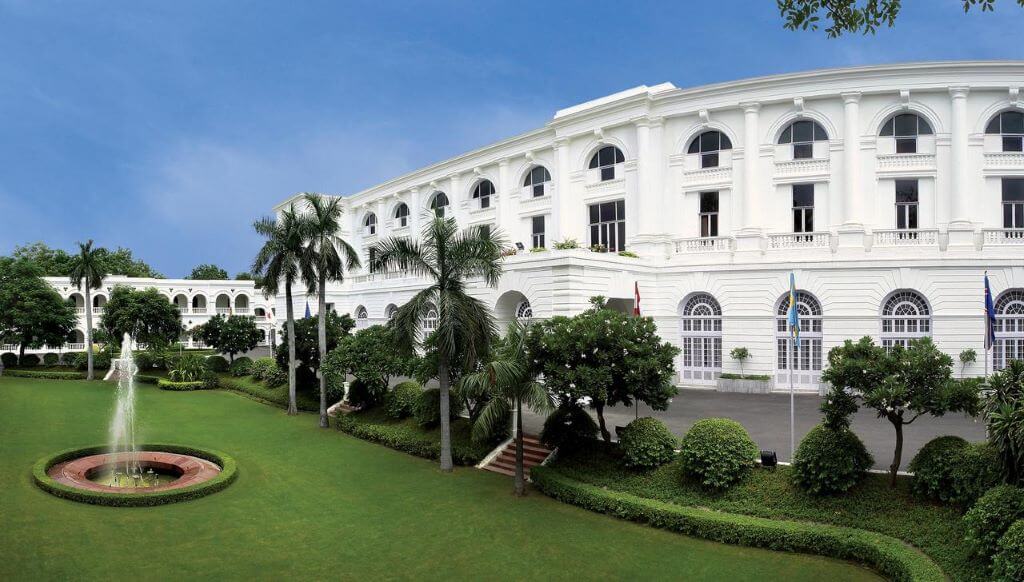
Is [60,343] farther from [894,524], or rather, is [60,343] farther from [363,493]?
[894,524]

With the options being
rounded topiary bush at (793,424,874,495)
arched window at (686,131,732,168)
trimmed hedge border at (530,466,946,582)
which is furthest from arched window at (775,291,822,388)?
trimmed hedge border at (530,466,946,582)

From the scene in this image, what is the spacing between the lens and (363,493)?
1691 centimetres

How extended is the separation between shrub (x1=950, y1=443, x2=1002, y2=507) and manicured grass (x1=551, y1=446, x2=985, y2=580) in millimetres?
464

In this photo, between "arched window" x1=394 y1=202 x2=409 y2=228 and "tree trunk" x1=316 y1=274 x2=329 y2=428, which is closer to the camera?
"tree trunk" x1=316 y1=274 x2=329 y2=428

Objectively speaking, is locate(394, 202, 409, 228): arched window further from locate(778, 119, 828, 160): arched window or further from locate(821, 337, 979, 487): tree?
locate(821, 337, 979, 487): tree

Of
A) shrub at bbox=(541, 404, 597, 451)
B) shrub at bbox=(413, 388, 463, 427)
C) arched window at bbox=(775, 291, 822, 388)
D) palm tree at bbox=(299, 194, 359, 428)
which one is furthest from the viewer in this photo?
arched window at bbox=(775, 291, 822, 388)

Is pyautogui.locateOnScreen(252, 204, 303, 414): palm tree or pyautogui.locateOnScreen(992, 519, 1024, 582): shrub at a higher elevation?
pyautogui.locateOnScreen(252, 204, 303, 414): palm tree

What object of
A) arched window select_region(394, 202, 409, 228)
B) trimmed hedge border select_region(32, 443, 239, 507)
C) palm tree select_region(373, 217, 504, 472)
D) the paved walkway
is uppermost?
arched window select_region(394, 202, 409, 228)

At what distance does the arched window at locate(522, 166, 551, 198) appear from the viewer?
38.1 metres

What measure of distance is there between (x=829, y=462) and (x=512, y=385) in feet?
24.4

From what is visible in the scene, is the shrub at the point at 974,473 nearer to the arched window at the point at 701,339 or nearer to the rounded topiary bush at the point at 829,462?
the rounded topiary bush at the point at 829,462

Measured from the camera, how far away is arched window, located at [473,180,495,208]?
41787mm

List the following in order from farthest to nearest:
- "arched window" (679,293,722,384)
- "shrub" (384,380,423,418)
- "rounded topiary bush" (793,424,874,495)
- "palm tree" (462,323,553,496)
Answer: "arched window" (679,293,722,384) < "shrub" (384,380,423,418) < "palm tree" (462,323,553,496) < "rounded topiary bush" (793,424,874,495)

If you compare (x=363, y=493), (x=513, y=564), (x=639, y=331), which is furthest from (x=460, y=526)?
(x=639, y=331)
